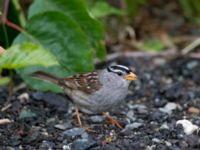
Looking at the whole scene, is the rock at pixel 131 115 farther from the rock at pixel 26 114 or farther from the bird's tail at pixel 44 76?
the rock at pixel 26 114

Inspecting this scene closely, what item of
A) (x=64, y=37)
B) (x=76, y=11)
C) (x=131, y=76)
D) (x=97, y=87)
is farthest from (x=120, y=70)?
(x=76, y=11)

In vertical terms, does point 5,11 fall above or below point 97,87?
above

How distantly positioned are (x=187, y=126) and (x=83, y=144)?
854mm

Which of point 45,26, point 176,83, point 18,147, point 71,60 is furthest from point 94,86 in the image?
point 176,83

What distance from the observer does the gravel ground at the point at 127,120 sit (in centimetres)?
395

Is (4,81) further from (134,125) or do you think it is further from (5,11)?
(134,125)

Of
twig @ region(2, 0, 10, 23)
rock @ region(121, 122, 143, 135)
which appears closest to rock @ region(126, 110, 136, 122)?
rock @ region(121, 122, 143, 135)

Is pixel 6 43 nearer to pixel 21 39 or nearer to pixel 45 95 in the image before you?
pixel 21 39

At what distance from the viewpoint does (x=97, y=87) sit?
176 inches

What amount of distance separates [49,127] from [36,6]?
104 centimetres

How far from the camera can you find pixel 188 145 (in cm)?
390

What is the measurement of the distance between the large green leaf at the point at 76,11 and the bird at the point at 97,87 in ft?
1.16

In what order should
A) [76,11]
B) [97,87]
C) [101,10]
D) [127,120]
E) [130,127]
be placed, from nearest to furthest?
[130,127], [97,87], [127,120], [76,11], [101,10]

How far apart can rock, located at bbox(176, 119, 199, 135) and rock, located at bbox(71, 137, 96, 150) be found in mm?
733
